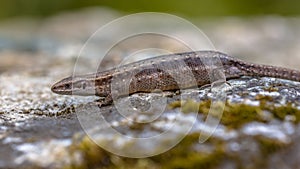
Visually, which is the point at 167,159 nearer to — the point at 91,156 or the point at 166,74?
the point at 91,156

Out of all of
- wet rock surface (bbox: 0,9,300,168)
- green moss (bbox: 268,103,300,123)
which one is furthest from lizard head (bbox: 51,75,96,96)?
green moss (bbox: 268,103,300,123)

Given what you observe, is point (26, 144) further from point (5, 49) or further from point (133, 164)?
point (5, 49)

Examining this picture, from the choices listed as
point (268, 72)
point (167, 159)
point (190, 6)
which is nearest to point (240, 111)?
point (167, 159)

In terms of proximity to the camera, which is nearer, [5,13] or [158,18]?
[158,18]

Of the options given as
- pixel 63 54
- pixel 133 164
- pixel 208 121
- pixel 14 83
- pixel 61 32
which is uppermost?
pixel 61 32

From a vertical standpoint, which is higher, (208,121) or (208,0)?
(208,0)

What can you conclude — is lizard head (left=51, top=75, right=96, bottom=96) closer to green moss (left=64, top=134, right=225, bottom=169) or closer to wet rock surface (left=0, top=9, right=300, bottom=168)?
wet rock surface (left=0, top=9, right=300, bottom=168)

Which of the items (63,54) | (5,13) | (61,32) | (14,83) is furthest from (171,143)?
(5,13)
